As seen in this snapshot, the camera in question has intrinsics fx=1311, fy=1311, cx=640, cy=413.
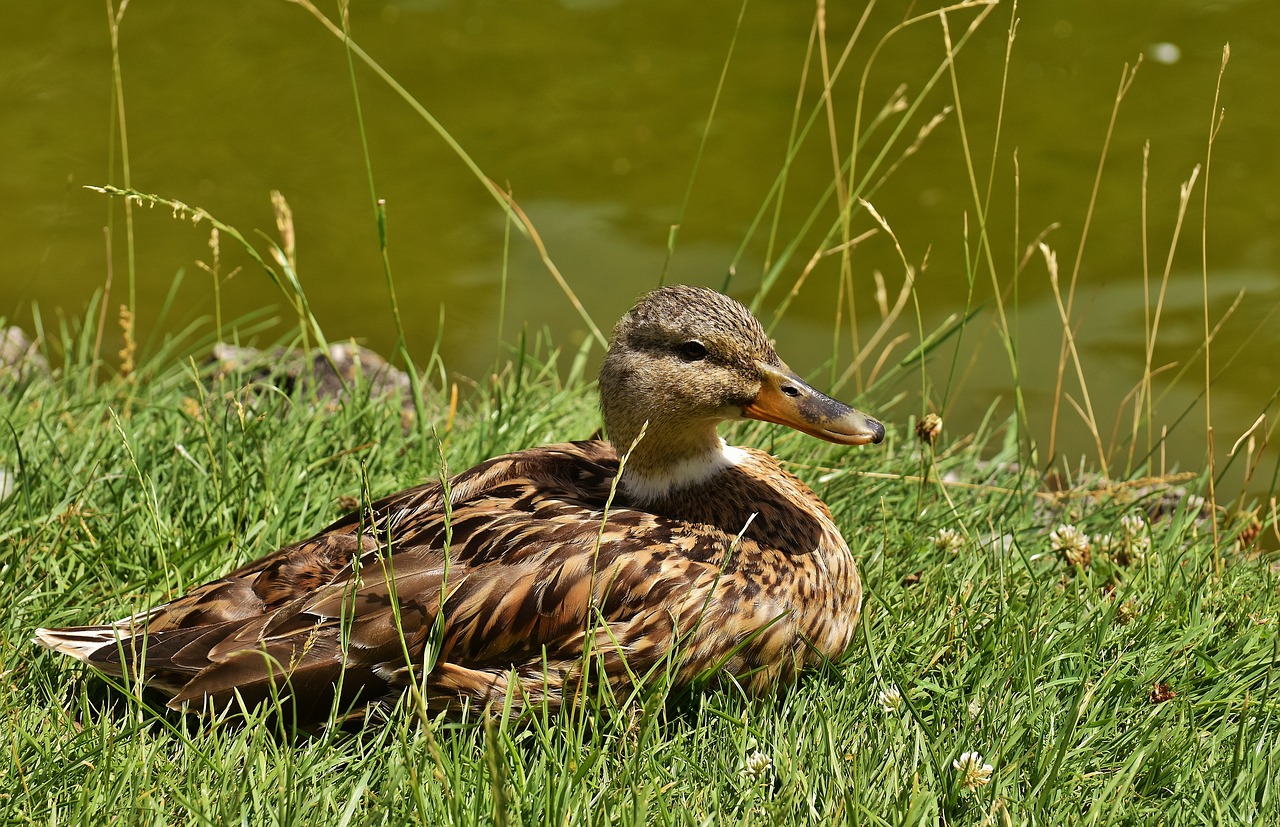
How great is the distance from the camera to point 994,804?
270cm

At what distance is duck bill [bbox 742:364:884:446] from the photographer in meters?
3.30

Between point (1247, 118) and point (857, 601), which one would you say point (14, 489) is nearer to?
point (857, 601)

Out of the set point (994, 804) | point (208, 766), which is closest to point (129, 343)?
point (208, 766)

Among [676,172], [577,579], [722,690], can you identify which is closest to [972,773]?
[722,690]

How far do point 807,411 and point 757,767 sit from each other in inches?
36.4

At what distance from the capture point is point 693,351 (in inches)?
132

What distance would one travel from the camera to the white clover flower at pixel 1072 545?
362cm

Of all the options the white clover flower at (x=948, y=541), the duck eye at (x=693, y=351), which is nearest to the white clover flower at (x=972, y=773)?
the white clover flower at (x=948, y=541)

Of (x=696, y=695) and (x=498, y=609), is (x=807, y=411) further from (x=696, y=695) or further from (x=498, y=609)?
(x=498, y=609)

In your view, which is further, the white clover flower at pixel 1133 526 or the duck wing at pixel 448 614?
the white clover flower at pixel 1133 526

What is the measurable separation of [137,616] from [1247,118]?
658 centimetres

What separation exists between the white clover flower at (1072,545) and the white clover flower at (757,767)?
1.23 metres

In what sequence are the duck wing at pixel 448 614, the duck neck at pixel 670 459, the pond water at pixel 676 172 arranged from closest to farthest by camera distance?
1. the duck wing at pixel 448 614
2. the duck neck at pixel 670 459
3. the pond water at pixel 676 172

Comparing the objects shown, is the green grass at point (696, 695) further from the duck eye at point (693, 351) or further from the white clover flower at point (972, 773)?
the duck eye at point (693, 351)
